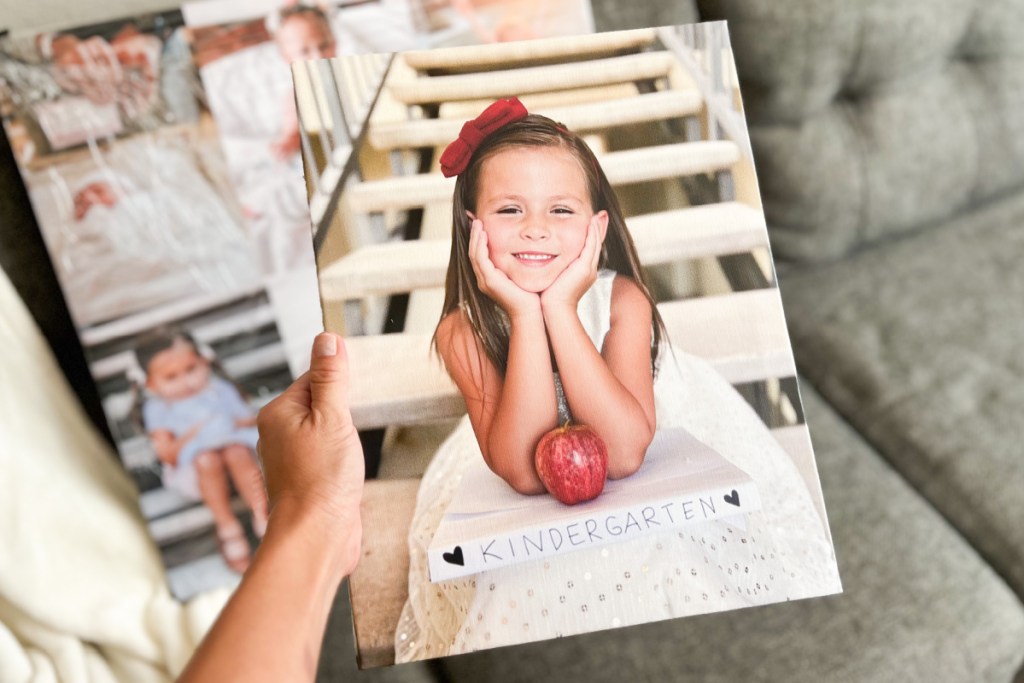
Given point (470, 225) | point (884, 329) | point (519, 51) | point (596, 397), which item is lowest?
point (884, 329)

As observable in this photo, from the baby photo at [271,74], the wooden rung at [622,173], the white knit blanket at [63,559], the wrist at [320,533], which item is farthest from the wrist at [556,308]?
the white knit blanket at [63,559]

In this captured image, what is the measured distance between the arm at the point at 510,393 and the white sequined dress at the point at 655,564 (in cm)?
2

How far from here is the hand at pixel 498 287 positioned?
0.56 m

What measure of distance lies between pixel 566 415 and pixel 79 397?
653 mm

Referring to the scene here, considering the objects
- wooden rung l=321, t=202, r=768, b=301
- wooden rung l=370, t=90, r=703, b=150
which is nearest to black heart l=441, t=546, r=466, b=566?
wooden rung l=321, t=202, r=768, b=301

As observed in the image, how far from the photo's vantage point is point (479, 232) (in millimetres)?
568

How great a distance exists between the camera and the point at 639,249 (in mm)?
582

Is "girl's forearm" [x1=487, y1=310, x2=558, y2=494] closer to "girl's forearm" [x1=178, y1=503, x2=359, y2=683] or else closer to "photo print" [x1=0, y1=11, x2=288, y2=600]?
"girl's forearm" [x1=178, y1=503, x2=359, y2=683]

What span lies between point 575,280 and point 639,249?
0.06m

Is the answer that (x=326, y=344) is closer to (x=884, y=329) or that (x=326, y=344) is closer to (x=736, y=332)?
(x=736, y=332)

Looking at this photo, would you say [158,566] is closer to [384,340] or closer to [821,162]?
[384,340]

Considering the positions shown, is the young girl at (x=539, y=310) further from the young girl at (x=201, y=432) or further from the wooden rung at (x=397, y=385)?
the young girl at (x=201, y=432)

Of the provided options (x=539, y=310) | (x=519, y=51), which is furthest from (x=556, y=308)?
(x=519, y=51)

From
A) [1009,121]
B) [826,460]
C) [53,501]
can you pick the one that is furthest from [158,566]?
[1009,121]
